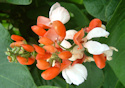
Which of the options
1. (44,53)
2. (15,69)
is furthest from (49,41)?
(15,69)

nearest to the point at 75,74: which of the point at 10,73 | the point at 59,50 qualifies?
the point at 59,50

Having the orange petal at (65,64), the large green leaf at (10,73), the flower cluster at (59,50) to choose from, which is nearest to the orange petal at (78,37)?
the flower cluster at (59,50)

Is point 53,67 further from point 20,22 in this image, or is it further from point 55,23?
point 20,22

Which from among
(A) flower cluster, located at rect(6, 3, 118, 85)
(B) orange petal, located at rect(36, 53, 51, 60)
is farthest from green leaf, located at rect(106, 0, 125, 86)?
(B) orange petal, located at rect(36, 53, 51, 60)

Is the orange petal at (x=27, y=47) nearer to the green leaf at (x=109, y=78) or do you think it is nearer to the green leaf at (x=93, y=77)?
the green leaf at (x=93, y=77)

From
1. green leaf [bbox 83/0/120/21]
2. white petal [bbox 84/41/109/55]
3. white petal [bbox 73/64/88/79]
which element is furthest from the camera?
green leaf [bbox 83/0/120/21]

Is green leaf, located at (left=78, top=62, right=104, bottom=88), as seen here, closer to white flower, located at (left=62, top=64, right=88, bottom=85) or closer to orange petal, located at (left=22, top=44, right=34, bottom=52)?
white flower, located at (left=62, top=64, right=88, bottom=85)
